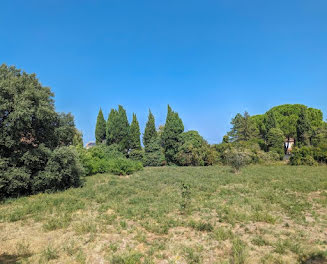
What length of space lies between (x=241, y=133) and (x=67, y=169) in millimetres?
35375

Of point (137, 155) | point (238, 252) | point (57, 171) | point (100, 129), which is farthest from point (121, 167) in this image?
point (100, 129)

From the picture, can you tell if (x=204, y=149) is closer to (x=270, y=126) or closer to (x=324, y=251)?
(x=270, y=126)

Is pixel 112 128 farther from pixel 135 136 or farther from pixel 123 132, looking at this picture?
pixel 135 136

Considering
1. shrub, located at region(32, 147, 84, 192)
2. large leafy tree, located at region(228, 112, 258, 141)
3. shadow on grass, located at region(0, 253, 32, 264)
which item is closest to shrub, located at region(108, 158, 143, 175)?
shrub, located at region(32, 147, 84, 192)

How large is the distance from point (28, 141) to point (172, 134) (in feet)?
69.3

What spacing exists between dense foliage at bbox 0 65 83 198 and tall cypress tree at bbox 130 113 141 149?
786 inches

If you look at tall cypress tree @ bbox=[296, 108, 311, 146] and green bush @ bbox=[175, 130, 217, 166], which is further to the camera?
tall cypress tree @ bbox=[296, 108, 311, 146]

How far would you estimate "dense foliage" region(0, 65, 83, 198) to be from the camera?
9227 millimetres

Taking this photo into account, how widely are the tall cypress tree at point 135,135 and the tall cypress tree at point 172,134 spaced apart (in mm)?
4805

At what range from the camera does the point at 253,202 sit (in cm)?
768

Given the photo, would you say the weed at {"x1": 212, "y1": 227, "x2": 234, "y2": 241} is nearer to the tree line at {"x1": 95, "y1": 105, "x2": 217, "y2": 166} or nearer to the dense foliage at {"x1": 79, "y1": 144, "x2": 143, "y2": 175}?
the dense foliage at {"x1": 79, "y1": 144, "x2": 143, "y2": 175}

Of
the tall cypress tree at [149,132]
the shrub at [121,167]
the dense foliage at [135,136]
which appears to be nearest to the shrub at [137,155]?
the dense foliage at [135,136]

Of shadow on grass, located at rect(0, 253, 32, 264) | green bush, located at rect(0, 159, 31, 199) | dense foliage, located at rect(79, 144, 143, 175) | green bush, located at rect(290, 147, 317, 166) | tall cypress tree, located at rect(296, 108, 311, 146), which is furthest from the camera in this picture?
tall cypress tree, located at rect(296, 108, 311, 146)

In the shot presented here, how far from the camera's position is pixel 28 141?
10.6 metres
